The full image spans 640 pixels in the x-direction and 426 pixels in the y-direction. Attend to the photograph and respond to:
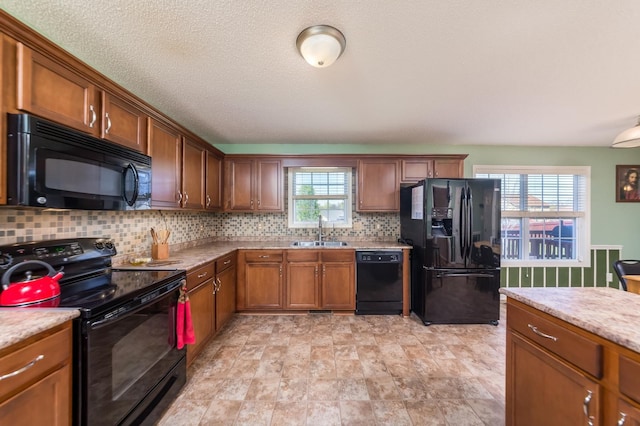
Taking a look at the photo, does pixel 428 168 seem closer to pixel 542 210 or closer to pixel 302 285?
pixel 542 210

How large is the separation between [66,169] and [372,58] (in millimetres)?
1932

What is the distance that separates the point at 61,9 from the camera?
1.29 metres

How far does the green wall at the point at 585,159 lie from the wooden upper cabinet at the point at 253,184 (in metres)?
0.34

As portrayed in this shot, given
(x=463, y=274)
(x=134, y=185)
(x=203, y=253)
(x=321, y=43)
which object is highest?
(x=321, y=43)

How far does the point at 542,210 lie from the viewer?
382 centimetres

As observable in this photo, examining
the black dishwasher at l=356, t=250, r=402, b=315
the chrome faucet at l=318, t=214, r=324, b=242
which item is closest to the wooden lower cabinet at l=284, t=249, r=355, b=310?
the black dishwasher at l=356, t=250, r=402, b=315

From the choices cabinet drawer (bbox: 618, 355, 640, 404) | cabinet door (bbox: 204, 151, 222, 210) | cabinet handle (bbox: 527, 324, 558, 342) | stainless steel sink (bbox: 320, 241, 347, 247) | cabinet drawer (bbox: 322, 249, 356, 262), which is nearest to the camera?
cabinet drawer (bbox: 618, 355, 640, 404)

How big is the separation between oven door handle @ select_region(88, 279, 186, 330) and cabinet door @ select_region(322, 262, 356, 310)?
5.85ft

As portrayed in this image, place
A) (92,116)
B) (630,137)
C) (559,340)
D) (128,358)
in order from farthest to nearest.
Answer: (630,137) < (92,116) < (128,358) < (559,340)

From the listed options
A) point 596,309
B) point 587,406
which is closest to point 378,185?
point 596,309

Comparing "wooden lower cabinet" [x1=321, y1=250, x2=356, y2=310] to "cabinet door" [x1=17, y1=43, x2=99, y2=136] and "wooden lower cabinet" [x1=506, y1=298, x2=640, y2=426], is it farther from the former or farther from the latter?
"cabinet door" [x1=17, y1=43, x2=99, y2=136]

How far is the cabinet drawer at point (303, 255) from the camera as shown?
125 inches

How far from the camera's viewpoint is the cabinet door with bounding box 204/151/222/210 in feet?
10.1

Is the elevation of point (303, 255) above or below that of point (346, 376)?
above
